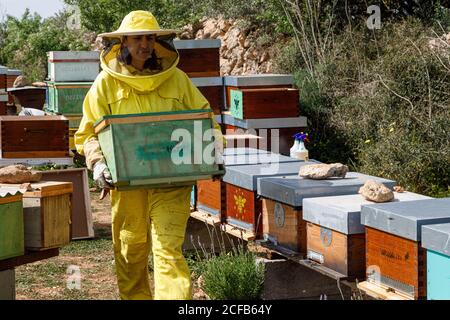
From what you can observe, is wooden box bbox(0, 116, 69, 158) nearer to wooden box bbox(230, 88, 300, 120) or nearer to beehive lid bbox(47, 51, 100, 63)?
wooden box bbox(230, 88, 300, 120)

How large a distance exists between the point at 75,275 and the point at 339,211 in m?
2.55

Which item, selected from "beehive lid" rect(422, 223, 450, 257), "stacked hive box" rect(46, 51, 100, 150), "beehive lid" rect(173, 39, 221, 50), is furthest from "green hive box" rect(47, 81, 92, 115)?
"beehive lid" rect(422, 223, 450, 257)

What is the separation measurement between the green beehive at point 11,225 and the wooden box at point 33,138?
3718 millimetres

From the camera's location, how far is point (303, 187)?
199 inches

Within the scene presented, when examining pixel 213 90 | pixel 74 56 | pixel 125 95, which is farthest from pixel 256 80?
pixel 125 95

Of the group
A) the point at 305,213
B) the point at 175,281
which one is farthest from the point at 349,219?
the point at 175,281

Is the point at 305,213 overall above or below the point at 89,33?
below

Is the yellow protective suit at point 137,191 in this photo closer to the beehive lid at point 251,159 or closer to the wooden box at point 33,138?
the beehive lid at point 251,159

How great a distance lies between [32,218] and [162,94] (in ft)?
3.02

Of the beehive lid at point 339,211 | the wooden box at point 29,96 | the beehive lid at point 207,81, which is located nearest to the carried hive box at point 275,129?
the beehive lid at point 207,81

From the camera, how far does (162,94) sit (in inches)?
182

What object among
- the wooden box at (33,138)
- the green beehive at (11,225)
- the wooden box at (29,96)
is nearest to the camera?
the green beehive at (11,225)

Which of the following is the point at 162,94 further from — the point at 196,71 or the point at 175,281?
the point at 196,71

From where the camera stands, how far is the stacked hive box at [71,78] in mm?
10805
